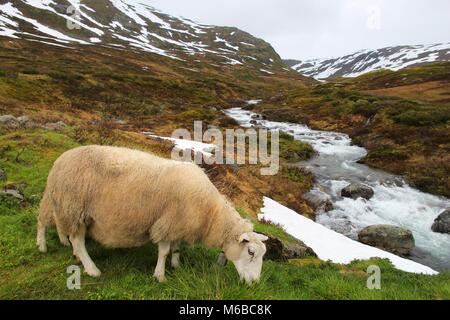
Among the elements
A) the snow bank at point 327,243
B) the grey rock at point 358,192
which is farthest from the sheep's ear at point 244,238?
the grey rock at point 358,192

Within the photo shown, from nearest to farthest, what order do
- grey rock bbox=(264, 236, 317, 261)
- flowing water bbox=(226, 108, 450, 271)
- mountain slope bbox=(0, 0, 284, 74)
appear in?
grey rock bbox=(264, 236, 317, 261) < flowing water bbox=(226, 108, 450, 271) < mountain slope bbox=(0, 0, 284, 74)

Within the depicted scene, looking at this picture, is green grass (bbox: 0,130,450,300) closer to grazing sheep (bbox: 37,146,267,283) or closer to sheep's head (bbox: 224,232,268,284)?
sheep's head (bbox: 224,232,268,284)

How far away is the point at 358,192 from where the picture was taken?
23.5 metres

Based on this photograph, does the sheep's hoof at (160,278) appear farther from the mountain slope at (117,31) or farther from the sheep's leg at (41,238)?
the mountain slope at (117,31)

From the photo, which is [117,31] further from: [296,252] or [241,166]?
[296,252]

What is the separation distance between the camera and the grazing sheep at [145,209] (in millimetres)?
6938

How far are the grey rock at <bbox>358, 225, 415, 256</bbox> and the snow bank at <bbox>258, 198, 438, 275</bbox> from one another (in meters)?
1.86

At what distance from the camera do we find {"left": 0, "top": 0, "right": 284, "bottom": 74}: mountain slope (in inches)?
4151

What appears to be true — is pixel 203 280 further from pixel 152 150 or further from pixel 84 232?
pixel 152 150

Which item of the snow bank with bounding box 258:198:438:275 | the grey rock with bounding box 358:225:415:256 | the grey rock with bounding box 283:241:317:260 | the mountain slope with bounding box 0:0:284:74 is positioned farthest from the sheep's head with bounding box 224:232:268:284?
the mountain slope with bounding box 0:0:284:74

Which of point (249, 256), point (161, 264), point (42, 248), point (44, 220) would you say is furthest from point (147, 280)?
point (44, 220)

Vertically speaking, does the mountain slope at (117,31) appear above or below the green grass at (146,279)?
above

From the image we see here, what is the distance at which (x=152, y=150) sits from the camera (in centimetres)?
2009

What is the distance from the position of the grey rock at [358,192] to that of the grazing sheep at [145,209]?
58.0 ft
